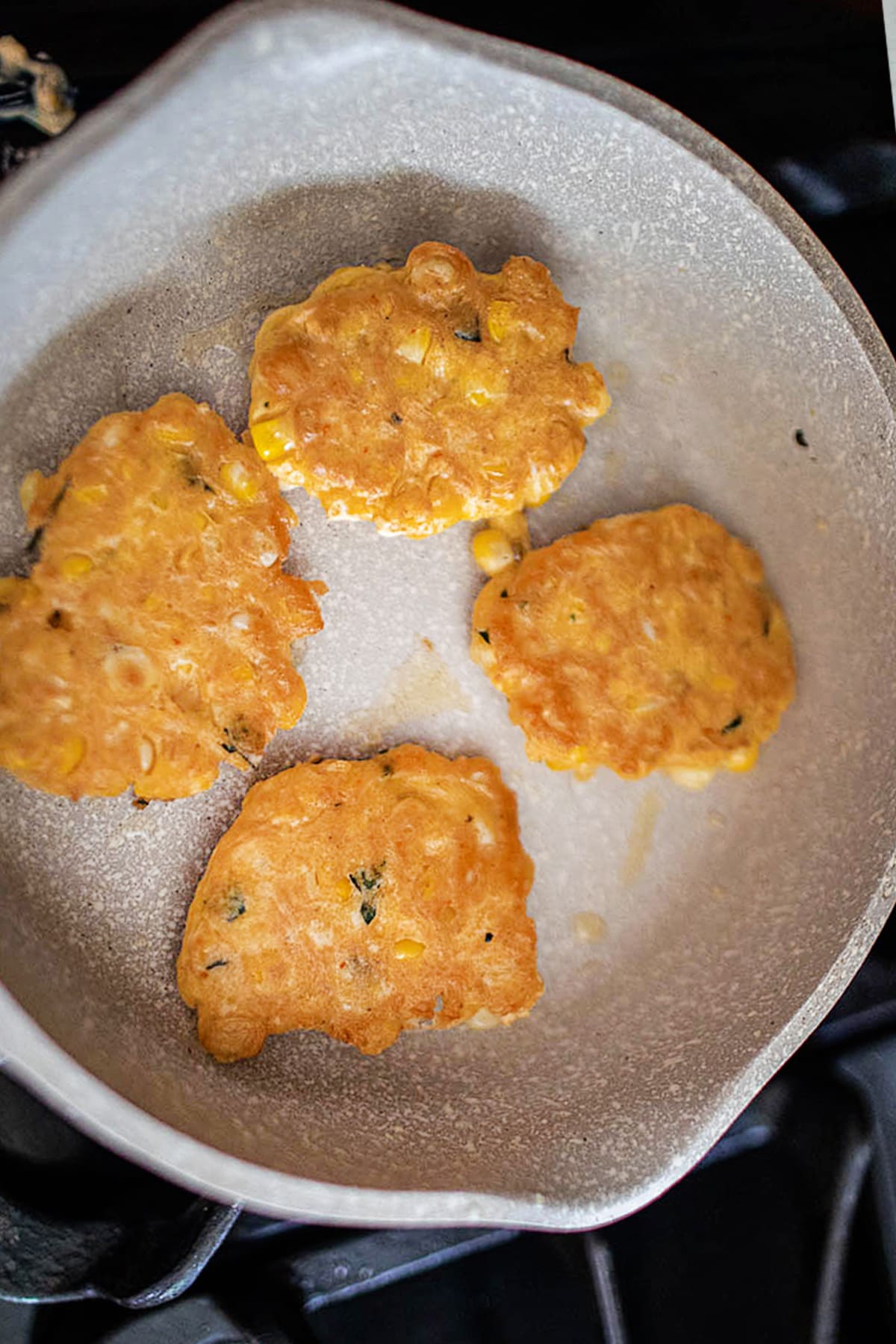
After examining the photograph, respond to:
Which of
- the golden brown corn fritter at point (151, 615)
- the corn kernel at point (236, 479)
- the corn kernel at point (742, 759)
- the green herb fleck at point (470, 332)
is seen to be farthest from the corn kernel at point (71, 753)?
the corn kernel at point (742, 759)

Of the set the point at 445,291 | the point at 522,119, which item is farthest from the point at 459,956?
the point at 522,119

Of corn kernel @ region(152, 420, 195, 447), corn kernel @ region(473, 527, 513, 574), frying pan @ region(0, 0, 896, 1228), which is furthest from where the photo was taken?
corn kernel @ region(473, 527, 513, 574)

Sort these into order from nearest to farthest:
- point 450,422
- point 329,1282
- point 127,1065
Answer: point 127,1065
point 450,422
point 329,1282

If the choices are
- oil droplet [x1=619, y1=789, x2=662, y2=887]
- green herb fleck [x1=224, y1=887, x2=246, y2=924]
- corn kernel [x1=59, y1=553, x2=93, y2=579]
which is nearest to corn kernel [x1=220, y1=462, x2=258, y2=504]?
corn kernel [x1=59, y1=553, x2=93, y2=579]

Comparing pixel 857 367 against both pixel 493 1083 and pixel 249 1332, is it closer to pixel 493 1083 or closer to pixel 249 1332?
pixel 493 1083

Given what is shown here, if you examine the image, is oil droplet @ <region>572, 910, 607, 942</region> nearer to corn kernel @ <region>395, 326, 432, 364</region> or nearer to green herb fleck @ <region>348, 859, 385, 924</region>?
green herb fleck @ <region>348, 859, 385, 924</region>

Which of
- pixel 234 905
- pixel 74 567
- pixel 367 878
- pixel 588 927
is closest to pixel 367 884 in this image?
pixel 367 878

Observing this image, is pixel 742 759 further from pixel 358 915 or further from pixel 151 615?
pixel 151 615
